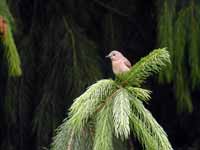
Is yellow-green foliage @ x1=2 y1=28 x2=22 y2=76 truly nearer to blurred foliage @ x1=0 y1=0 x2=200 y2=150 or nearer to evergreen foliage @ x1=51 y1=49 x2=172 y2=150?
evergreen foliage @ x1=51 y1=49 x2=172 y2=150

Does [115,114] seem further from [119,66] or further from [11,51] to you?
[119,66]

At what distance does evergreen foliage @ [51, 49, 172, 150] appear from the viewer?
1.65 meters

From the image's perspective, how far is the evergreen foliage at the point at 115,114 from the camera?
5.41 feet

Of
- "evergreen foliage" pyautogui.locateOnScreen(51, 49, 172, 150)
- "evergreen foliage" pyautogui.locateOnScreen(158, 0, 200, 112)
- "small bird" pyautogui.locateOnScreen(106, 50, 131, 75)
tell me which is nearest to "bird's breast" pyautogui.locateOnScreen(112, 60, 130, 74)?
"small bird" pyautogui.locateOnScreen(106, 50, 131, 75)

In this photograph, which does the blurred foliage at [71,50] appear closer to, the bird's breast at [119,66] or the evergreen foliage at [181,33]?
the evergreen foliage at [181,33]

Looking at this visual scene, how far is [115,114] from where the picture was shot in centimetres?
165

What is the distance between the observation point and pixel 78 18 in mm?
4242

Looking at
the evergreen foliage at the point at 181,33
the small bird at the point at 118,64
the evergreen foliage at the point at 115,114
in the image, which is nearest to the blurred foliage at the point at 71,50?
the evergreen foliage at the point at 181,33

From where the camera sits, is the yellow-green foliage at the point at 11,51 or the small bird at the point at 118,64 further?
the small bird at the point at 118,64

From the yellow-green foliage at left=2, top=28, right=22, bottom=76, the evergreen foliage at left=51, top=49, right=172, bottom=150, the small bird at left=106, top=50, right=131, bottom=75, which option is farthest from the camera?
the small bird at left=106, top=50, right=131, bottom=75

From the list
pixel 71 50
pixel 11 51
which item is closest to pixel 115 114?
pixel 11 51

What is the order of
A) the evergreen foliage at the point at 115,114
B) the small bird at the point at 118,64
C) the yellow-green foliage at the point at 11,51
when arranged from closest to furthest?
1. the evergreen foliage at the point at 115,114
2. the yellow-green foliage at the point at 11,51
3. the small bird at the point at 118,64

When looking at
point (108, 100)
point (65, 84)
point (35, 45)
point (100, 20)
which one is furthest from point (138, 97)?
Answer: point (100, 20)

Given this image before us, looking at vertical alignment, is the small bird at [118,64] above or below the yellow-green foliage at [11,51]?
below
